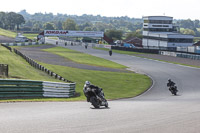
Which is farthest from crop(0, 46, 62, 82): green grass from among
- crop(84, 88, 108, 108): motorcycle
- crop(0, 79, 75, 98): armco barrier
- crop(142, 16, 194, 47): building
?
crop(142, 16, 194, 47): building

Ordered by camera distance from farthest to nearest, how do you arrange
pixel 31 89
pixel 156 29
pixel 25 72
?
1. pixel 156 29
2. pixel 25 72
3. pixel 31 89

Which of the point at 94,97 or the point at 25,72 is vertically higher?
the point at 94,97

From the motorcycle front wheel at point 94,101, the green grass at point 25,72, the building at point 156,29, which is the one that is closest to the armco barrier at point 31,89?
the motorcycle front wheel at point 94,101

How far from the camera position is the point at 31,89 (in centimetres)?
2058

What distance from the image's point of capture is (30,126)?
10.8 m

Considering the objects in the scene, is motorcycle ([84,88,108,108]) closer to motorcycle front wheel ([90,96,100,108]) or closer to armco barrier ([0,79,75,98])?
motorcycle front wheel ([90,96,100,108])

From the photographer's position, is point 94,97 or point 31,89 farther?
point 31,89

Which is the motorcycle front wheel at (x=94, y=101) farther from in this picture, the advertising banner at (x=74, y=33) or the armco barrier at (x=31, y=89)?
the advertising banner at (x=74, y=33)

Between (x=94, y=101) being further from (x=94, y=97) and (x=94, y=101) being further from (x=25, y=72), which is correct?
(x=25, y=72)

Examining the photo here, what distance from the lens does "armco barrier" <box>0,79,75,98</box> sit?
19.3 metres

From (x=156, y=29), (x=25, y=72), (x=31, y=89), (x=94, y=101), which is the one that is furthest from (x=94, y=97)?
(x=156, y=29)

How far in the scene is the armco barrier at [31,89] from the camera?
19.3 metres

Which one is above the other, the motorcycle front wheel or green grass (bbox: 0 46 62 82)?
the motorcycle front wheel

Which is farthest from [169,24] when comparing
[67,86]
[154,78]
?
[67,86]
